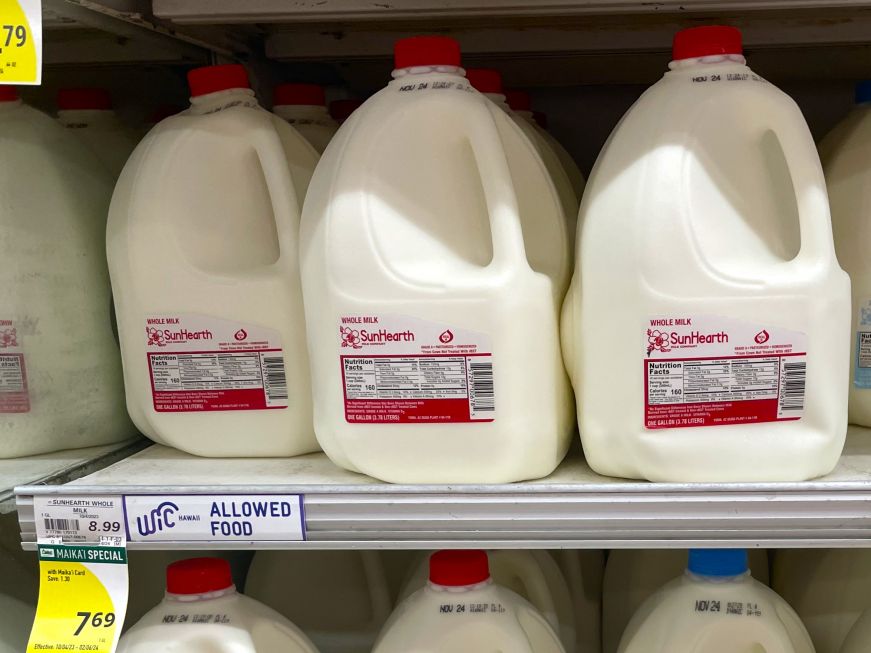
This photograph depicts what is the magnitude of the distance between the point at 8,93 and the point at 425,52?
569mm

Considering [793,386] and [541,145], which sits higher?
[541,145]

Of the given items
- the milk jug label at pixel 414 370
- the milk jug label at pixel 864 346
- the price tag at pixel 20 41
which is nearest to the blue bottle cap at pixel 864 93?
the milk jug label at pixel 864 346

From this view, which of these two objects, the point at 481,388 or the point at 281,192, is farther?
the point at 281,192

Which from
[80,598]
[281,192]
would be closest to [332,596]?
[80,598]

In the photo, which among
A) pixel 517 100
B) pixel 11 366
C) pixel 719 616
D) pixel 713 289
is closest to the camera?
pixel 713 289

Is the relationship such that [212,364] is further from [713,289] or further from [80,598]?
[713,289]

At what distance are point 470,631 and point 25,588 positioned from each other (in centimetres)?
70

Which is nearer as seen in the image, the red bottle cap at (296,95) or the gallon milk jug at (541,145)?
the gallon milk jug at (541,145)

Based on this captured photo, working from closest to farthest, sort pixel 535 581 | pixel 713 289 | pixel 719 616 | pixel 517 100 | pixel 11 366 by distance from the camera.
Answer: pixel 713 289 → pixel 719 616 → pixel 11 366 → pixel 535 581 → pixel 517 100

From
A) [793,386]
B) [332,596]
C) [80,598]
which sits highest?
[793,386]

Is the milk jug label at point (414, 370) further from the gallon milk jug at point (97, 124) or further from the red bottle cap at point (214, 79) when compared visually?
the gallon milk jug at point (97, 124)

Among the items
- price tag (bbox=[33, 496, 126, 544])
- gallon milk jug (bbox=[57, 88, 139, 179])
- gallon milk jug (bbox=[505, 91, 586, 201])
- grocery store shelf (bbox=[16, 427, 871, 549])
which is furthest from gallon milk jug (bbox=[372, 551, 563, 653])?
gallon milk jug (bbox=[57, 88, 139, 179])

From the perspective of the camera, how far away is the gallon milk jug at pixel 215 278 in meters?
1.01

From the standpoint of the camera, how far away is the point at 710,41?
0.87 meters
